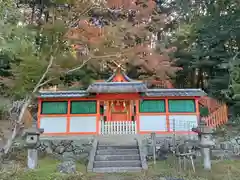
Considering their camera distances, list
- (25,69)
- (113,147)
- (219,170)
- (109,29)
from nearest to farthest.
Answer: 1. (25,69)
2. (109,29)
3. (219,170)
4. (113,147)

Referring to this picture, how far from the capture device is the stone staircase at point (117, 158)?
8.80 m

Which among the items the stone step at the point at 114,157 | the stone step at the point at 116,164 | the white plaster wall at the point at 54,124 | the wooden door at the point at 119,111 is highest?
the wooden door at the point at 119,111

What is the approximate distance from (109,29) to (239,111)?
10944 mm

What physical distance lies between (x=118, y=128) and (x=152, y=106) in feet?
6.25

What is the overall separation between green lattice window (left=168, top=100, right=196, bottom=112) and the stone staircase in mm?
2947

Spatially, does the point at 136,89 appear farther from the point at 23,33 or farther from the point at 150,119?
the point at 23,33

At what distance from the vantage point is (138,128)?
12.9 meters

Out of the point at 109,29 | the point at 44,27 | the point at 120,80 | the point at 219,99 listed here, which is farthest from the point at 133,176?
the point at 219,99

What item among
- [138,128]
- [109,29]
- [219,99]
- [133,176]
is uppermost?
[109,29]

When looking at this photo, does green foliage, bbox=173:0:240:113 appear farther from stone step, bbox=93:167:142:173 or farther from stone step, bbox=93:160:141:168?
stone step, bbox=93:167:142:173

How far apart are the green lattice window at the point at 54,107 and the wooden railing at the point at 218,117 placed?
6.94 meters

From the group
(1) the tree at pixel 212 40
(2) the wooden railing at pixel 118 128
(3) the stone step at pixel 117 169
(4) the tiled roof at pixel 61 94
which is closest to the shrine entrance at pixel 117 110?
(2) the wooden railing at pixel 118 128

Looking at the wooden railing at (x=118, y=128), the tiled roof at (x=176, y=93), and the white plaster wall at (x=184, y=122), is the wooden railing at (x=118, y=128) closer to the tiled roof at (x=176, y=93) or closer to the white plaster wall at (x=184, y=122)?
the tiled roof at (x=176, y=93)

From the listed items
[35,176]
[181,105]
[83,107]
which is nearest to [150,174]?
[35,176]
